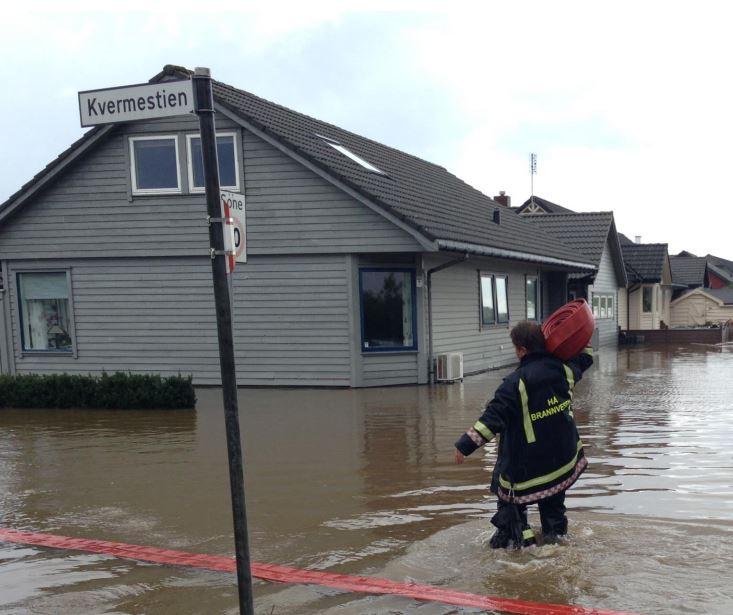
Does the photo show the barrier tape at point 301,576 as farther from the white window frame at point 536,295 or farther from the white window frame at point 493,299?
the white window frame at point 536,295

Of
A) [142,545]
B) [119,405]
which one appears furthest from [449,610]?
[119,405]

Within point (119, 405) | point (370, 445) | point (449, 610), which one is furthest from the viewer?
point (119, 405)

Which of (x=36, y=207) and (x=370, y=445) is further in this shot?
(x=36, y=207)

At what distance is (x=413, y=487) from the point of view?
6984 mm

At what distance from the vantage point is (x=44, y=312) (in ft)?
54.1

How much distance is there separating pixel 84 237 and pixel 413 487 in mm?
11431

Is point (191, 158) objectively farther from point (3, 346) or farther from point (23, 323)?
point (3, 346)

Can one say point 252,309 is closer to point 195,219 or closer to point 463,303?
point 195,219

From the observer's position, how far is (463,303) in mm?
16812

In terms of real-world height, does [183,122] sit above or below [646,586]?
above

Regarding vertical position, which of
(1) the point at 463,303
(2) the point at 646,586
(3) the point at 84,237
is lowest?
(2) the point at 646,586

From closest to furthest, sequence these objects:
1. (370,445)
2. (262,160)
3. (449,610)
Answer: (449,610)
(370,445)
(262,160)

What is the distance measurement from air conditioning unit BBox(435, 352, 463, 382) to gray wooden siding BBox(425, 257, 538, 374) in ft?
1.11

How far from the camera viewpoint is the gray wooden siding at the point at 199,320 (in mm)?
14586
